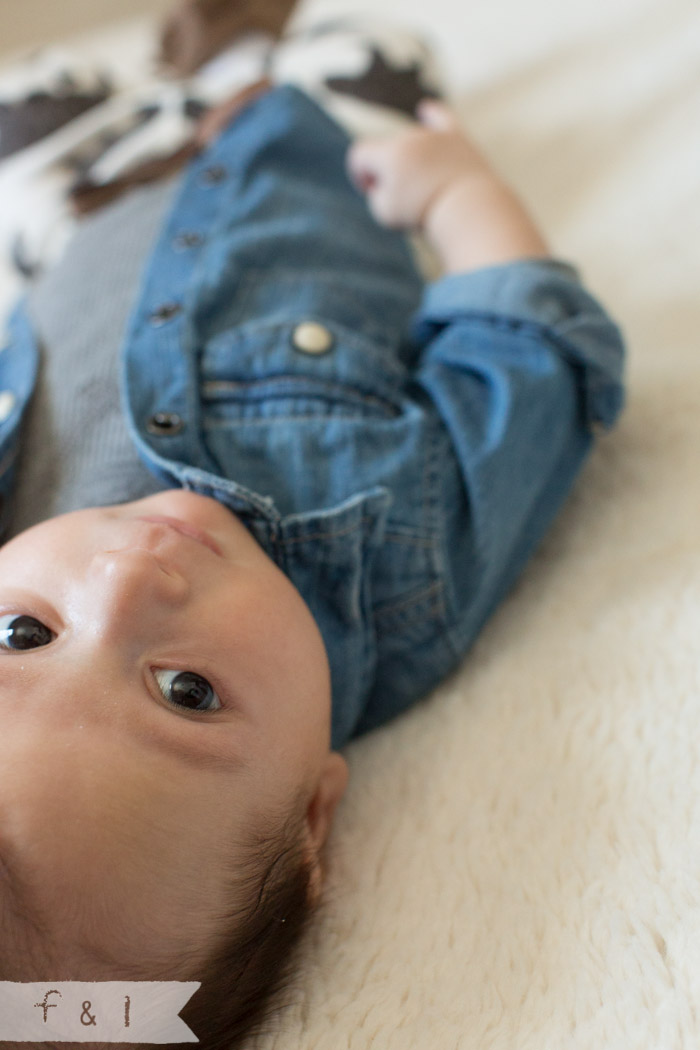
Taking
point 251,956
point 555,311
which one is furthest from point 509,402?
point 251,956

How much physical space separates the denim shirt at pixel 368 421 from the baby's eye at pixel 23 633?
0.59ft

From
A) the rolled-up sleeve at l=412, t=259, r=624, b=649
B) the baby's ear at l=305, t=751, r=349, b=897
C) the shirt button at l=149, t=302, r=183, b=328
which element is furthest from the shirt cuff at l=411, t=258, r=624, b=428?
the baby's ear at l=305, t=751, r=349, b=897

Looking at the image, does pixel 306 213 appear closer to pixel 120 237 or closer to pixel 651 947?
pixel 120 237

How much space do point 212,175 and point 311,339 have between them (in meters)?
0.34

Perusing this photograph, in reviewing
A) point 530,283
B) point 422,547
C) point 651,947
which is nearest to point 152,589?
point 422,547

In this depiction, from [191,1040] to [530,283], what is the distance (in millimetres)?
677

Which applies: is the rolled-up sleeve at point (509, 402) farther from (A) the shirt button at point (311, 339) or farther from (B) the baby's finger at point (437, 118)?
(B) the baby's finger at point (437, 118)

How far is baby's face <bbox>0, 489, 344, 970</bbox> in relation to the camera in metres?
0.54

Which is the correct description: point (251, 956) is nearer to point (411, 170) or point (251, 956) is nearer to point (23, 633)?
point (23, 633)

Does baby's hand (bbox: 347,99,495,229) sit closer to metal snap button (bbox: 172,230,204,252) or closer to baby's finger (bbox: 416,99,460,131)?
baby's finger (bbox: 416,99,460,131)

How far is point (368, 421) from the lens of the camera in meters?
0.81

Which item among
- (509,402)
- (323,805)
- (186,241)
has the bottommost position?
(323,805)

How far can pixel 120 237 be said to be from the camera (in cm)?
106

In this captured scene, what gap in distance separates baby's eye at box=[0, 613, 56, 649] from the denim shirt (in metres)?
0.18
